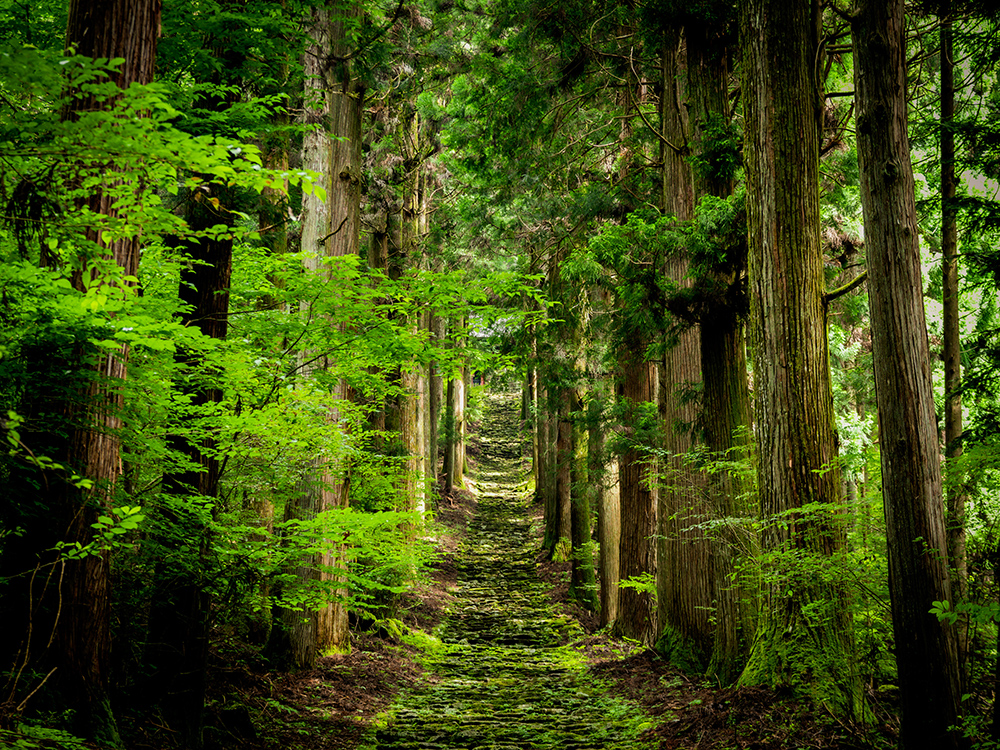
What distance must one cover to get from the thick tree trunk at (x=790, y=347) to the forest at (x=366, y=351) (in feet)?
0.09

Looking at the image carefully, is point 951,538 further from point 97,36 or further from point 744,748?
point 97,36

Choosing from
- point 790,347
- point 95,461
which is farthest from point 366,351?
point 790,347

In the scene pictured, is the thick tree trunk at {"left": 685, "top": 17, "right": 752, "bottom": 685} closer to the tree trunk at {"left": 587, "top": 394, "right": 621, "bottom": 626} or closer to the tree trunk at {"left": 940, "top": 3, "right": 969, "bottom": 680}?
the tree trunk at {"left": 940, "top": 3, "right": 969, "bottom": 680}

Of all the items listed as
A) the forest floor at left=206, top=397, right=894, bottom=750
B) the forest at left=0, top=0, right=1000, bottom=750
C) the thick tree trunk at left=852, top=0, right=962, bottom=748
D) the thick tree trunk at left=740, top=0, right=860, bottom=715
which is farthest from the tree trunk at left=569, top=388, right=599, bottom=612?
the thick tree trunk at left=852, top=0, right=962, bottom=748

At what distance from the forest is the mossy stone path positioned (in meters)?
1.41

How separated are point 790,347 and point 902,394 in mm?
1269

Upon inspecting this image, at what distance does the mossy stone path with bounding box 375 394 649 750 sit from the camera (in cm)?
771

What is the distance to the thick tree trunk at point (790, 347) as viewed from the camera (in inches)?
225

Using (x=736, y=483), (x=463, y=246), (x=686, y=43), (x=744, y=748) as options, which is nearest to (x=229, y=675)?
(x=744, y=748)

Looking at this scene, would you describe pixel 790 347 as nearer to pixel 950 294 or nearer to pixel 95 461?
pixel 950 294

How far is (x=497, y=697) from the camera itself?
391 inches

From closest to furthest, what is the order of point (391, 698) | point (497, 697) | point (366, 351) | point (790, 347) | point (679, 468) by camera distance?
point (790, 347) → point (366, 351) → point (391, 698) → point (679, 468) → point (497, 697)

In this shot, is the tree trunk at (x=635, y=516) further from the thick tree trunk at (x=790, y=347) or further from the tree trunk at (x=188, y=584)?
the tree trunk at (x=188, y=584)

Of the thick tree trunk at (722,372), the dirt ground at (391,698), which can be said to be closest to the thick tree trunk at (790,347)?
the dirt ground at (391,698)
